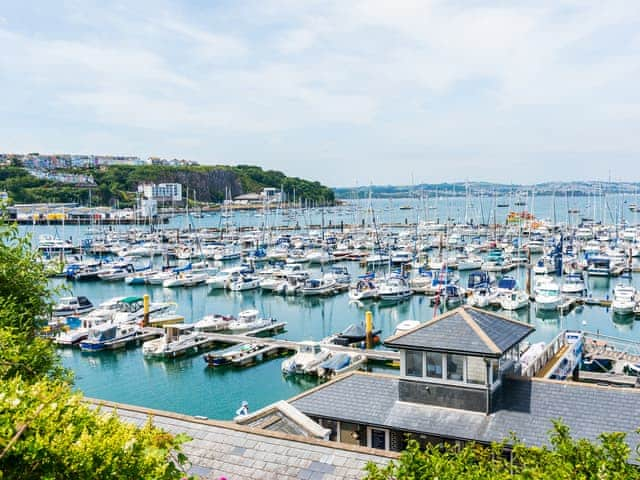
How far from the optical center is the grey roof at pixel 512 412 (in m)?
13.1

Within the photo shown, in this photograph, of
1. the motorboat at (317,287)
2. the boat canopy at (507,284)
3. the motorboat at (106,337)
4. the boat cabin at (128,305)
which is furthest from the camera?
the motorboat at (317,287)

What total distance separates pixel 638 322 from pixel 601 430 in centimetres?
3685

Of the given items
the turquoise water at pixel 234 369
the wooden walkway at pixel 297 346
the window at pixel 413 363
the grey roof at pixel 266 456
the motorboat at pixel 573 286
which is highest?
the window at pixel 413 363

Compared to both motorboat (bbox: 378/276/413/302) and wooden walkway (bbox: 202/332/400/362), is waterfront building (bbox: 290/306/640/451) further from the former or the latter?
motorboat (bbox: 378/276/413/302)

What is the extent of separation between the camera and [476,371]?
14.2 meters

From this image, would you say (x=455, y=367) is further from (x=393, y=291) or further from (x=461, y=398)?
(x=393, y=291)

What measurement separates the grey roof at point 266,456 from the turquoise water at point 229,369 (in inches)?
205

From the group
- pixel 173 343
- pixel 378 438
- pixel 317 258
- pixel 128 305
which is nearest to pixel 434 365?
pixel 378 438

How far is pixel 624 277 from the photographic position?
207 ft

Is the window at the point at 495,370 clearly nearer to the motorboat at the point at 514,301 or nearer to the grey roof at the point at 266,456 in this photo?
the grey roof at the point at 266,456

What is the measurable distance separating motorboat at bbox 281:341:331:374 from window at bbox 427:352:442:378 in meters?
17.7

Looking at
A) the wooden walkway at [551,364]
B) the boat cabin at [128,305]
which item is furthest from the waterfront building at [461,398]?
the boat cabin at [128,305]

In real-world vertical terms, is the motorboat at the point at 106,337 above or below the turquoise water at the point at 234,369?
above

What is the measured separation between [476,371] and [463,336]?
3.02 feet
